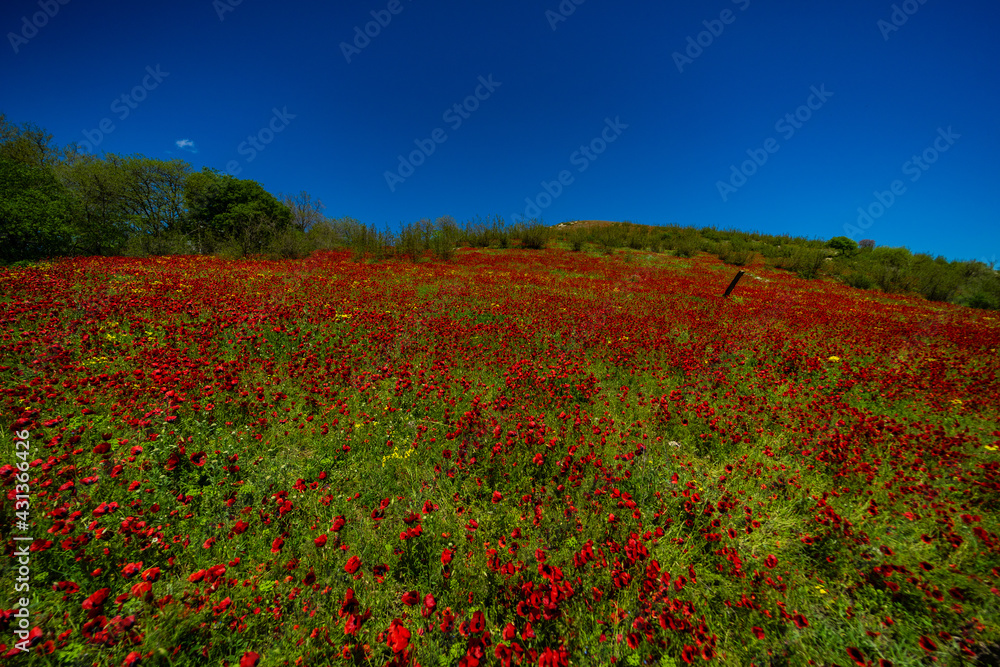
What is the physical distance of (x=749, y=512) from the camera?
3115 mm

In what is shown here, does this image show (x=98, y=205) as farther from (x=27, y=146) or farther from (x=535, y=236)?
(x=535, y=236)

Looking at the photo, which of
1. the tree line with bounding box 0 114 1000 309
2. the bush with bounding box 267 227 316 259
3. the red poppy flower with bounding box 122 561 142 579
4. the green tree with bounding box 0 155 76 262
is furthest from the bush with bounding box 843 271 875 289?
the green tree with bounding box 0 155 76 262

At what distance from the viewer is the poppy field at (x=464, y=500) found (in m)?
2.15

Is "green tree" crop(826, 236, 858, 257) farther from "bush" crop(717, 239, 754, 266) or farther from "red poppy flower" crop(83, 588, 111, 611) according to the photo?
"red poppy flower" crop(83, 588, 111, 611)

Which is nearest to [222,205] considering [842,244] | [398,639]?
[398,639]

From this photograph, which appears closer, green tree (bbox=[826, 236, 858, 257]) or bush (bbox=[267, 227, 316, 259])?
bush (bbox=[267, 227, 316, 259])

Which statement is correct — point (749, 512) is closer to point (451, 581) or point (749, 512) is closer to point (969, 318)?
point (451, 581)

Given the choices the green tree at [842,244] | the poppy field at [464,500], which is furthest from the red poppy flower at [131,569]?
the green tree at [842,244]

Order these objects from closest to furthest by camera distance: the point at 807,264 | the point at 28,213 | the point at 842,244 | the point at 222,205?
the point at 28,213 → the point at 807,264 → the point at 222,205 → the point at 842,244

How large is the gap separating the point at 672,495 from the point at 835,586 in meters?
1.27

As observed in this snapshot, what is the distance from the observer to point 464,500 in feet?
10.8

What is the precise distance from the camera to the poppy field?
215 centimetres

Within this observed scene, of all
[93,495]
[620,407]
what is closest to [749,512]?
[620,407]

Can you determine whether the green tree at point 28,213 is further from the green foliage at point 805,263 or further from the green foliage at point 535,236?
the green foliage at point 805,263
